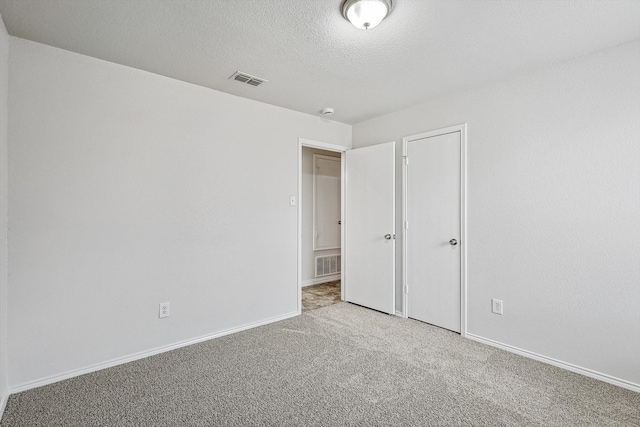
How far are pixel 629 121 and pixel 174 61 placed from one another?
336 centimetres

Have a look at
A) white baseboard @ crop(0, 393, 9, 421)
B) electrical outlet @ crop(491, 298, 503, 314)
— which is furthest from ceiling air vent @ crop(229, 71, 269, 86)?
electrical outlet @ crop(491, 298, 503, 314)

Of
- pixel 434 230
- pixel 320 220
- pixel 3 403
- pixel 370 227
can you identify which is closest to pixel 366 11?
pixel 434 230

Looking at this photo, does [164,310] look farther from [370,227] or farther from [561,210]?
[561,210]

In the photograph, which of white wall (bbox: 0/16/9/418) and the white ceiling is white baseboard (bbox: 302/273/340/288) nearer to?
the white ceiling

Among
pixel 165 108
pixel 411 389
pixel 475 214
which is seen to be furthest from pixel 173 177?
pixel 475 214

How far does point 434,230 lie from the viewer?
326cm

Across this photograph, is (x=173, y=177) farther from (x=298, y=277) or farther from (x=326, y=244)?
(x=326, y=244)

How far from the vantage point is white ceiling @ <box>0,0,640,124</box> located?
1.80 meters

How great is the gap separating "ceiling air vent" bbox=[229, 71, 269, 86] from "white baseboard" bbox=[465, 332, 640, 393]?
309cm

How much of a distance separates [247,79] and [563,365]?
11.5ft

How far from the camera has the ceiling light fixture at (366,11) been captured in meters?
1.71

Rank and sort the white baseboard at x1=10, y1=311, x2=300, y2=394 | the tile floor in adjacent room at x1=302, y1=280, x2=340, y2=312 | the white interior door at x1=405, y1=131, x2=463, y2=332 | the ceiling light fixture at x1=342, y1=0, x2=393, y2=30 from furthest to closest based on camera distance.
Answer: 1. the tile floor in adjacent room at x1=302, y1=280, x2=340, y2=312
2. the white interior door at x1=405, y1=131, x2=463, y2=332
3. the white baseboard at x1=10, y1=311, x2=300, y2=394
4. the ceiling light fixture at x1=342, y1=0, x2=393, y2=30

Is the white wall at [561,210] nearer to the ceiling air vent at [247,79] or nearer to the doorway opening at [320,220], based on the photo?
the ceiling air vent at [247,79]

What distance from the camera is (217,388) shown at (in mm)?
→ 2123
